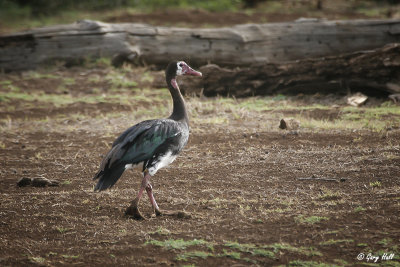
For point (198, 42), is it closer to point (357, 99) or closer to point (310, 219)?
point (357, 99)

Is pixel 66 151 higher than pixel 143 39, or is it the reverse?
pixel 143 39

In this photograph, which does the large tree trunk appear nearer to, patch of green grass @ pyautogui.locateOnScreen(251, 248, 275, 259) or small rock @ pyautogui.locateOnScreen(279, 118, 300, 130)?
small rock @ pyautogui.locateOnScreen(279, 118, 300, 130)

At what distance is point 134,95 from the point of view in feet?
39.2

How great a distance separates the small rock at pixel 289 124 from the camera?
8.88m

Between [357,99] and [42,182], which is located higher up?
[357,99]

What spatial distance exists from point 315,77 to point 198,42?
3.48 metres

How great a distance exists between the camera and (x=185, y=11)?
19.7 metres

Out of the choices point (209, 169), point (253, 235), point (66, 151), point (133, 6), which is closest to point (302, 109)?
point (209, 169)

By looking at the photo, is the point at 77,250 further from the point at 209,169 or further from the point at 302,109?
the point at 302,109

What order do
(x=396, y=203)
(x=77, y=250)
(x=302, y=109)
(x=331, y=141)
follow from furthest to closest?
1. (x=302, y=109)
2. (x=331, y=141)
3. (x=396, y=203)
4. (x=77, y=250)

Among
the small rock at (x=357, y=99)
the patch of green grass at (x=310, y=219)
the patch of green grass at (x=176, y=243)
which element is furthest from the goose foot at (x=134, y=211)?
the small rock at (x=357, y=99)

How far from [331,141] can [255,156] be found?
4.24 feet

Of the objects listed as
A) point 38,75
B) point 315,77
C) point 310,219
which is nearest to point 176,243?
point 310,219

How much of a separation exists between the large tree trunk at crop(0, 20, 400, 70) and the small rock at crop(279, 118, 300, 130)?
4170 millimetres
